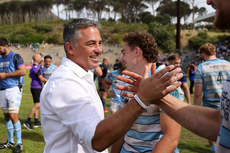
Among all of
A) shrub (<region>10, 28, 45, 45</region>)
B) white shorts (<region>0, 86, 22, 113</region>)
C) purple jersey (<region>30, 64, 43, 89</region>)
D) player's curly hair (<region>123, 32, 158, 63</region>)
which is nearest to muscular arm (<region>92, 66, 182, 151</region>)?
player's curly hair (<region>123, 32, 158, 63</region>)

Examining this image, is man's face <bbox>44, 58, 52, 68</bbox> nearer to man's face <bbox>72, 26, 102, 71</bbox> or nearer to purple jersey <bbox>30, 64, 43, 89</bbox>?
purple jersey <bbox>30, 64, 43, 89</bbox>

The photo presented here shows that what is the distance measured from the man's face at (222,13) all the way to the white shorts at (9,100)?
4527mm

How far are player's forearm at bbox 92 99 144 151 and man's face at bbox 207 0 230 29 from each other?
0.62m

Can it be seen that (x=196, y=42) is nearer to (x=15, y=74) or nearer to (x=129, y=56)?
(x=15, y=74)

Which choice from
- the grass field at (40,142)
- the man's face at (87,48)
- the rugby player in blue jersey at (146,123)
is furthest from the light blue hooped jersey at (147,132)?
→ the grass field at (40,142)

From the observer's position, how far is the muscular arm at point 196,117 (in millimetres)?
1526

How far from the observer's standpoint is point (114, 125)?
46.8 inches

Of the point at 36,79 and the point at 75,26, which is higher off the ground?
the point at 75,26

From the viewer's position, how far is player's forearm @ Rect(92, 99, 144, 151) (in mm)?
1188

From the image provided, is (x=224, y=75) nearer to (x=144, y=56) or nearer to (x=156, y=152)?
(x=144, y=56)

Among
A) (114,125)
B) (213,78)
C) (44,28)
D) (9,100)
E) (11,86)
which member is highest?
(44,28)

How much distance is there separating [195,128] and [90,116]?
2.87 ft

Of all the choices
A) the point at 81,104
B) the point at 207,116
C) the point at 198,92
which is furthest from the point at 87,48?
the point at 198,92

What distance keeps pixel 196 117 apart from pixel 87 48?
1054 mm
